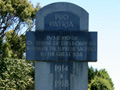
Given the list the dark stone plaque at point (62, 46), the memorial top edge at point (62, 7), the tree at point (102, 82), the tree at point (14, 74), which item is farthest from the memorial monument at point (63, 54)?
the tree at point (14, 74)

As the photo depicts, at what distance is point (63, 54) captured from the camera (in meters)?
10.1

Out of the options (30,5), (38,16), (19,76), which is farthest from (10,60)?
(38,16)

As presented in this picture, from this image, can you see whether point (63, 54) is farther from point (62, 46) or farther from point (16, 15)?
point (16, 15)

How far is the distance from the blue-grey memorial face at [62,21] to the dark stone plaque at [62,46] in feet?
0.61

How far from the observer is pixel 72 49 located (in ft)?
33.2

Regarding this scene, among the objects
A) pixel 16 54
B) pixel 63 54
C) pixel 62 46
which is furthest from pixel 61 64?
pixel 16 54

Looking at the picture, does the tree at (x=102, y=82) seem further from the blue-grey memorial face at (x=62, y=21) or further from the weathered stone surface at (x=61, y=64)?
the blue-grey memorial face at (x=62, y=21)

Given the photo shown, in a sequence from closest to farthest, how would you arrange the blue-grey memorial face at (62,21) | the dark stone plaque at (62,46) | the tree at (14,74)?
the dark stone plaque at (62,46), the blue-grey memorial face at (62,21), the tree at (14,74)

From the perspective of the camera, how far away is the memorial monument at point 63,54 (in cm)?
1010

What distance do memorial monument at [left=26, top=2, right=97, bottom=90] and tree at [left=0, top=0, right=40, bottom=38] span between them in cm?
1452

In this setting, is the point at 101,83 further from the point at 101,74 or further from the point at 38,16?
the point at 38,16

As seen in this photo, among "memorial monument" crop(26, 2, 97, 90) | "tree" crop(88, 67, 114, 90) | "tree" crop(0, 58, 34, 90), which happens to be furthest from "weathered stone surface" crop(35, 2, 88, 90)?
"tree" crop(0, 58, 34, 90)

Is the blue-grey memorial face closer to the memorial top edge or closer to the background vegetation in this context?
the memorial top edge

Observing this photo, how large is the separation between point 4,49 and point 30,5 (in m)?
4.44
